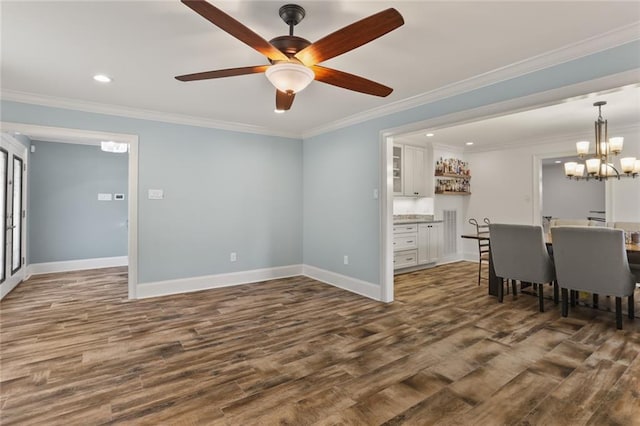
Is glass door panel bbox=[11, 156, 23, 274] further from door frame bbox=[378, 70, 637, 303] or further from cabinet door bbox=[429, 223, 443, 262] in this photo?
cabinet door bbox=[429, 223, 443, 262]

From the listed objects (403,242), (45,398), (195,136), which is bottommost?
(45,398)

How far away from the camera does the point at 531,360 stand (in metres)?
2.55

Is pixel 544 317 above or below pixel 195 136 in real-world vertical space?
below

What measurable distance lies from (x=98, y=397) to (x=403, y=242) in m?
4.65

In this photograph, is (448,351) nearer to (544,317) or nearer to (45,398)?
(544,317)

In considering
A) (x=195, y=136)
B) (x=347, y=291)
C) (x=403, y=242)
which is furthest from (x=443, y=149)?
(x=195, y=136)

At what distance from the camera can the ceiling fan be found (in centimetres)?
156

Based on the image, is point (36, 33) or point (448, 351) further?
point (448, 351)

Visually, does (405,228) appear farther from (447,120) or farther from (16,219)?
(16,219)

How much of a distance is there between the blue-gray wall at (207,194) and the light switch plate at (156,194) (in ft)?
0.15

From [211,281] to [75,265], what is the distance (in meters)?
3.13

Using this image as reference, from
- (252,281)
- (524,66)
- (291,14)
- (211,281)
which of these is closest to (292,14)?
(291,14)

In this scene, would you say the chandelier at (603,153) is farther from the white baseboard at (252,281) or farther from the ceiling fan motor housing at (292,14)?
the ceiling fan motor housing at (292,14)

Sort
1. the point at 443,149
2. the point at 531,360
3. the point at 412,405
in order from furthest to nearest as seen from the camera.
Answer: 1. the point at 443,149
2. the point at 531,360
3. the point at 412,405
